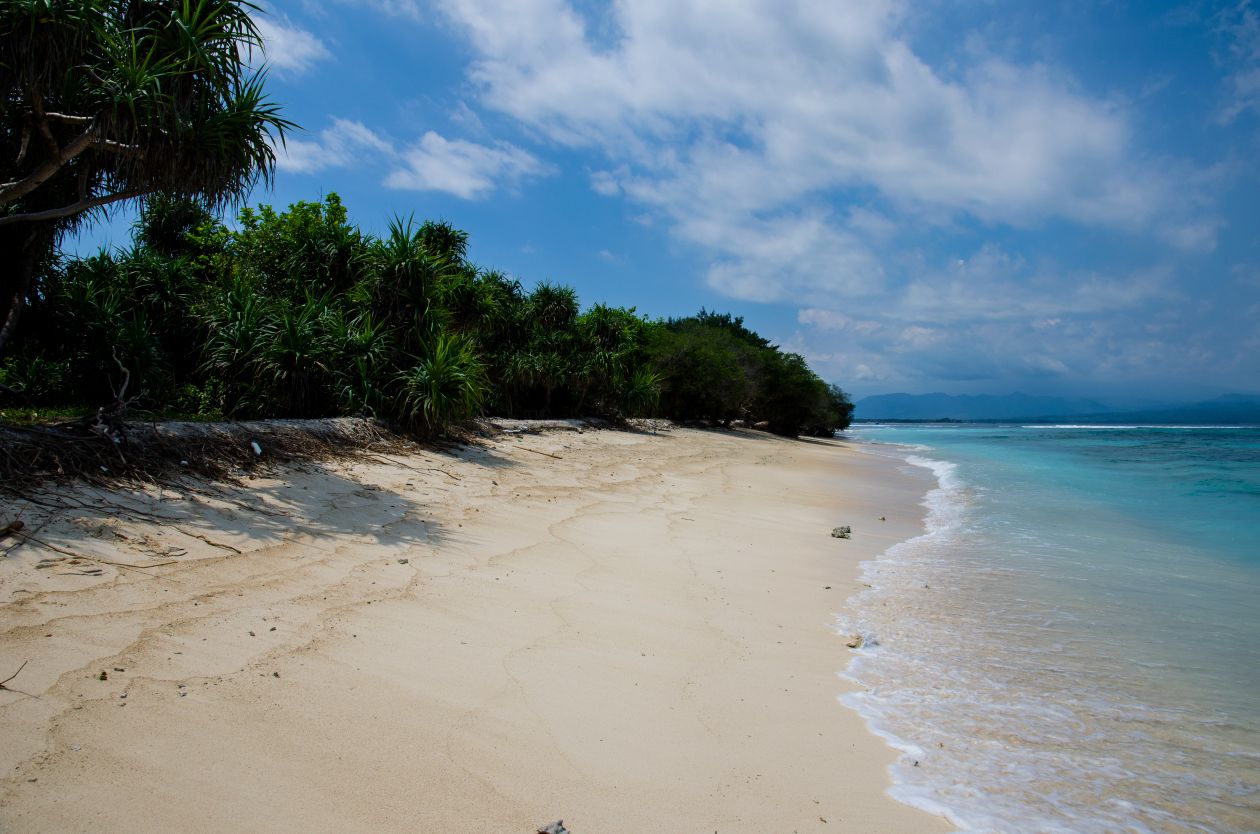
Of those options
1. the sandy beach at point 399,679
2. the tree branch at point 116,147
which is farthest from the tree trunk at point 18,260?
the sandy beach at point 399,679

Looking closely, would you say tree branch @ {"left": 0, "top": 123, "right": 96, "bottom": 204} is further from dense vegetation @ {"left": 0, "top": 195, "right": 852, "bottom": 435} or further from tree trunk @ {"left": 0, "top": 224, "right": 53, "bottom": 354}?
tree trunk @ {"left": 0, "top": 224, "right": 53, "bottom": 354}

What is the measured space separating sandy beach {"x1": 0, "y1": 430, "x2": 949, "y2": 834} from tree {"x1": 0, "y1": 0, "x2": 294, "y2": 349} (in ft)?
11.7

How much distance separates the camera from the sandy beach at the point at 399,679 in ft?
6.75

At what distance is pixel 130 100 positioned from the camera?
5.88 metres

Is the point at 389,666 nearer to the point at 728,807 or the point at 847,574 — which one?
the point at 728,807

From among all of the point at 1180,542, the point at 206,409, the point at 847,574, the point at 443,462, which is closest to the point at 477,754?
the point at 847,574

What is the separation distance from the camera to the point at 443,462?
340 inches

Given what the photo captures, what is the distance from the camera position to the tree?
18.3 feet

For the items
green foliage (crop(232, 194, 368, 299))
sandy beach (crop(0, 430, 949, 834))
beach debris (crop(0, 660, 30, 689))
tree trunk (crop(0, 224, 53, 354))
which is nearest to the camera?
sandy beach (crop(0, 430, 949, 834))

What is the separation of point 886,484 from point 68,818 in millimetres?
15271

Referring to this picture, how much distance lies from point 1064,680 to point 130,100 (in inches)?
340

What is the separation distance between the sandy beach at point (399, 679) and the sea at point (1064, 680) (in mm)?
318

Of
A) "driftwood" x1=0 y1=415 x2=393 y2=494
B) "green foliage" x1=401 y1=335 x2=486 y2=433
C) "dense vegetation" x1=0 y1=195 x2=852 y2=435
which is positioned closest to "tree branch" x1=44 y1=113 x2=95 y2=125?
"dense vegetation" x1=0 y1=195 x2=852 y2=435

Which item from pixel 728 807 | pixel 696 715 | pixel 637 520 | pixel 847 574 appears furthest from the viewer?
pixel 637 520
